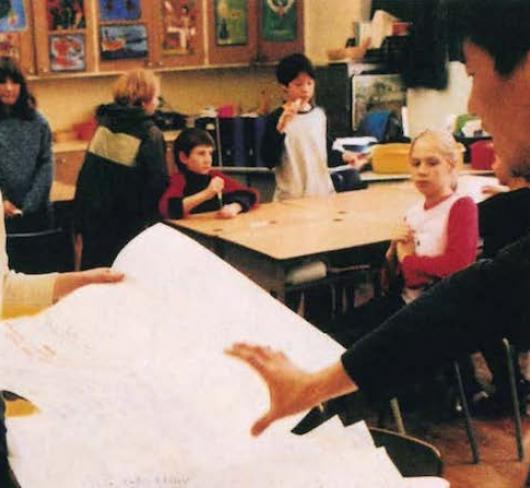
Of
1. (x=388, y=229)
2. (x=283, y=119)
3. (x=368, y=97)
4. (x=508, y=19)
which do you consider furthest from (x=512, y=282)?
(x=368, y=97)

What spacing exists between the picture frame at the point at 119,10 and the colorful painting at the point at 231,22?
0.62 meters

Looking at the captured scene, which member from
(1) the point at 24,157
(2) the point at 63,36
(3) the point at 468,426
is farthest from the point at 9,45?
(3) the point at 468,426

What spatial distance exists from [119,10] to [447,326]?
5684mm

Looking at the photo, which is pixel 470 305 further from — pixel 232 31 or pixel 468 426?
pixel 232 31

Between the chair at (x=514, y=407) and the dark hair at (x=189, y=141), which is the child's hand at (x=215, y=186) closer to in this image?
the dark hair at (x=189, y=141)

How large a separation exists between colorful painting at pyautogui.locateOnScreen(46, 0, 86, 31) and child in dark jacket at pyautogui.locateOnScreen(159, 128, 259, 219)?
95.1 inches

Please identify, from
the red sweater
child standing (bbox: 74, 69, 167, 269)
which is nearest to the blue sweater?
child standing (bbox: 74, 69, 167, 269)

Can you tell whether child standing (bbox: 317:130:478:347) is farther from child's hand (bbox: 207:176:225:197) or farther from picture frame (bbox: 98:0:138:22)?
picture frame (bbox: 98:0:138:22)

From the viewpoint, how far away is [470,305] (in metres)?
0.86

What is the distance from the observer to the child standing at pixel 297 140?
4.30m

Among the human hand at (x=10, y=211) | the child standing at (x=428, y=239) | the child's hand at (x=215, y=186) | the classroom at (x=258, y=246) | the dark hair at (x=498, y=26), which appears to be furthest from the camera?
the human hand at (x=10, y=211)

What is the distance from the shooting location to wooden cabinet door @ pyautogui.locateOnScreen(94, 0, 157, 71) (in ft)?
20.3

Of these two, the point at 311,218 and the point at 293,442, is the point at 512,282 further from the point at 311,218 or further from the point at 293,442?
the point at 311,218

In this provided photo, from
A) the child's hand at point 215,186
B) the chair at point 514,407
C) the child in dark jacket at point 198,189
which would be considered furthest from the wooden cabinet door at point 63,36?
the chair at point 514,407
